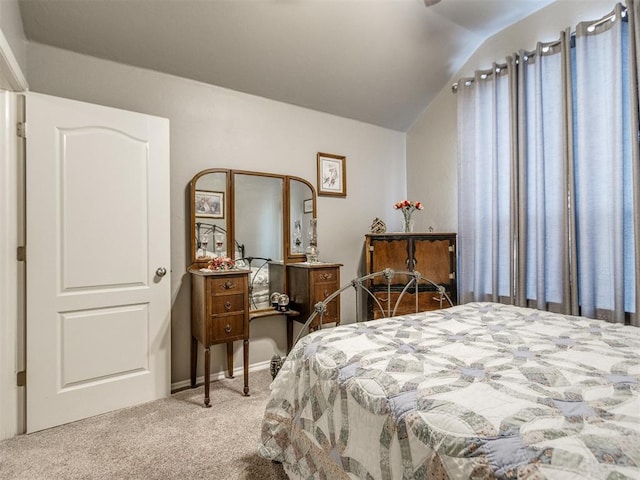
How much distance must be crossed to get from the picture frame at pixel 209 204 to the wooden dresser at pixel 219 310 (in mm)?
461

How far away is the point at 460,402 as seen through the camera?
3.01ft

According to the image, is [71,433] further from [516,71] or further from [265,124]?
[516,71]

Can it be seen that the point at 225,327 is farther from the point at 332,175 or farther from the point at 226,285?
the point at 332,175

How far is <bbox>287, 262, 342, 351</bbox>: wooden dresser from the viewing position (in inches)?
116

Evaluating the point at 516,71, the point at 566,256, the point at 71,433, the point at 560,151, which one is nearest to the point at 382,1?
the point at 516,71

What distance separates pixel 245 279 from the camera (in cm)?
259

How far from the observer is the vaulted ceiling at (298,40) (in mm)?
2295

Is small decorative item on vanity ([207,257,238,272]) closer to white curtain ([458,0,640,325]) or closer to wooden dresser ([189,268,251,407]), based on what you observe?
wooden dresser ([189,268,251,407])

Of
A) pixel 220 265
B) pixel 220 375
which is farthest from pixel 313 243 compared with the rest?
pixel 220 375

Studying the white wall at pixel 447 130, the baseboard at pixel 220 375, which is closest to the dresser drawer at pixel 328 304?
the baseboard at pixel 220 375

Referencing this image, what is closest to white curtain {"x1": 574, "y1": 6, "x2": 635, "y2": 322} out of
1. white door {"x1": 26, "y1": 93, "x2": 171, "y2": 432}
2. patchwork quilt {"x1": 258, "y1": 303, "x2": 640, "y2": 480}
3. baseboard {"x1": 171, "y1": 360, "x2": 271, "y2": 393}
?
patchwork quilt {"x1": 258, "y1": 303, "x2": 640, "y2": 480}

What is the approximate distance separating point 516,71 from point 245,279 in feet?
9.37

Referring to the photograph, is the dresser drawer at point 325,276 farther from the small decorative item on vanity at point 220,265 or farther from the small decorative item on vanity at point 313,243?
the small decorative item on vanity at point 220,265

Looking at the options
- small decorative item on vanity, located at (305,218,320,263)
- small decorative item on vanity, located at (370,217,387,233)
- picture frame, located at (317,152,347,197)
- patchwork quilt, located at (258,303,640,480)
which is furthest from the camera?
small decorative item on vanity, located at (370,217,387,233)
